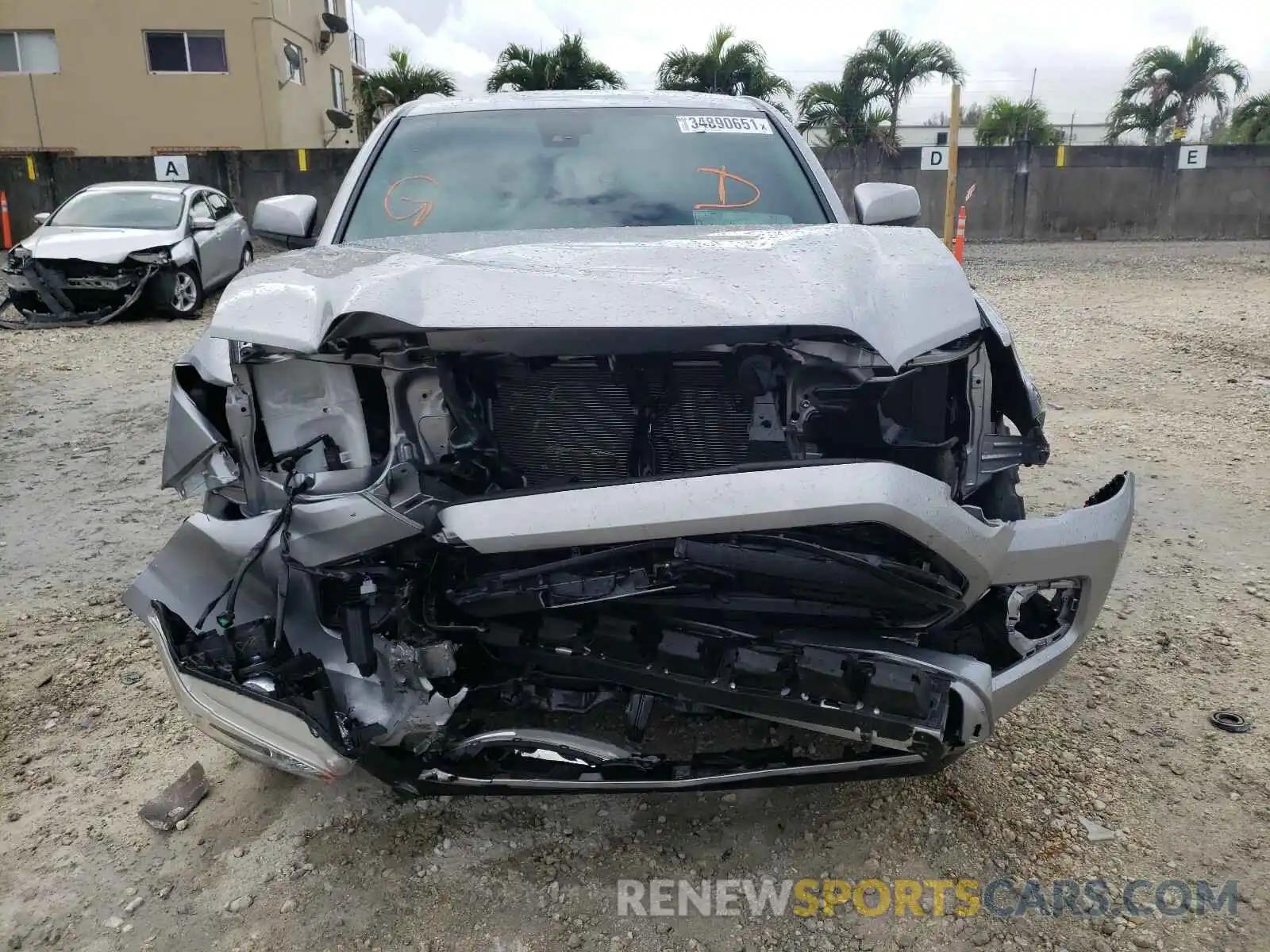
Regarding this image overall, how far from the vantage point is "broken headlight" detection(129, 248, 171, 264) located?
30.0ft

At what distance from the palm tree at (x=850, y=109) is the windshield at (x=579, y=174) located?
20.5m

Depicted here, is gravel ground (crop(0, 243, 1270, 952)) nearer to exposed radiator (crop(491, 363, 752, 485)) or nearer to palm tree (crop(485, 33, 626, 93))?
exposed radiator (crop(491, 363, 752, 485))

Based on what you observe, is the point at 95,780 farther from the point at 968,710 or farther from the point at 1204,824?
the point at 1204,824

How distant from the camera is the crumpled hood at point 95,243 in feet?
29.7

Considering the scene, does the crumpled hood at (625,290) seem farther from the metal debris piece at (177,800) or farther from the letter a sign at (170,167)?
the letter a sign at (170,167)

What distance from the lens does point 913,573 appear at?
6.19 feet

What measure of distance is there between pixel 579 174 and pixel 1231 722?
2732mm

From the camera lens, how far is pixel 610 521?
1735mm

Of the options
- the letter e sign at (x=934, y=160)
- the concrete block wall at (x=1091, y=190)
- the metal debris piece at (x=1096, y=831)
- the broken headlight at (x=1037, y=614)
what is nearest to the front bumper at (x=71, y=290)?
the broken headlight at (x=1037, y=614)

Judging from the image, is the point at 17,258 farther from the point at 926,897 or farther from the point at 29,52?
the point at 29,52

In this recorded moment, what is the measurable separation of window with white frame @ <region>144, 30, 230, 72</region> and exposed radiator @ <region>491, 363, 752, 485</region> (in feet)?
76.5

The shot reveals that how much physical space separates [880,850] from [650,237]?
1704mm

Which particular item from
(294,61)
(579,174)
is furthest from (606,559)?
(294,61)

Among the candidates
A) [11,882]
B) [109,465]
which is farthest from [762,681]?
[109,465]
